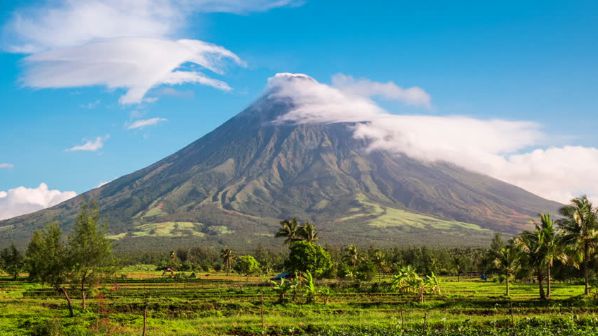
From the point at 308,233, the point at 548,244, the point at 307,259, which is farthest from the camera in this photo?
the point at 308,233

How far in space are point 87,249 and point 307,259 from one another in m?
33.8

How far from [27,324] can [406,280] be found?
42006 millimetres

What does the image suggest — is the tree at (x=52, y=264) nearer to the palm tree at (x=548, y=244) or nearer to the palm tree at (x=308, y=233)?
the palm tree at (x=548, y=244)

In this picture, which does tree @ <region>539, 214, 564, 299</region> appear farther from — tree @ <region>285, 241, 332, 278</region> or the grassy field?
tree @ <region>285, 241, 332, 278</region>

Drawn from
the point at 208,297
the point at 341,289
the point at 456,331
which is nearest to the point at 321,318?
the point at 456,331

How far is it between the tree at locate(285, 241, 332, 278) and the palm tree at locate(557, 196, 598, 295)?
30.6m

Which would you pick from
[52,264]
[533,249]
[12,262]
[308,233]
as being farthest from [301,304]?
[12,262]

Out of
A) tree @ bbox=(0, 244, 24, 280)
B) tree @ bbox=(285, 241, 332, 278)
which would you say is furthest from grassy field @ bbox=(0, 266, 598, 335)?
tree @ bbox=(0, 244, 24, 280)

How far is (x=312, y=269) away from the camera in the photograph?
7369cm

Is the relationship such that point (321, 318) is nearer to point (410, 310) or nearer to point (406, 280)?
point (410, 310)

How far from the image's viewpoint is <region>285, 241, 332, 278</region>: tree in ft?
241

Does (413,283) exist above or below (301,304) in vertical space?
above

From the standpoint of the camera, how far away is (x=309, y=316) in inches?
1747

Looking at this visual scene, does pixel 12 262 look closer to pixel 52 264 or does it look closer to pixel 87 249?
pixel 52 264
